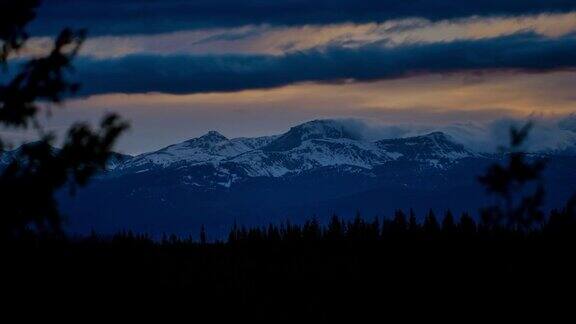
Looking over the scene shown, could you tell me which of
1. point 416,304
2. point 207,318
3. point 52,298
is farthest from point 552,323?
point 52,298

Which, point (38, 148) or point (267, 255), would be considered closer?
point (38, 148)

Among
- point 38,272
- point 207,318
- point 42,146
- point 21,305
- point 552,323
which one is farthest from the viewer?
point 207,318

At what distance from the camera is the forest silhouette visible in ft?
83.5

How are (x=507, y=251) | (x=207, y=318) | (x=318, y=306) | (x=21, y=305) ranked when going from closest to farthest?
(x=21, y=305) → (x=207, y=318) → (x=318, y=306) → (x=507, y=251)

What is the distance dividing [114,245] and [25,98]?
316 feet

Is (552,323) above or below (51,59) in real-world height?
below

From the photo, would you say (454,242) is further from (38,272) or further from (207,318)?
(38,272)

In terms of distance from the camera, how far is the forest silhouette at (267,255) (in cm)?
2544

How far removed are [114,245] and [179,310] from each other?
37650 mm

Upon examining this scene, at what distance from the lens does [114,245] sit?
395 ft

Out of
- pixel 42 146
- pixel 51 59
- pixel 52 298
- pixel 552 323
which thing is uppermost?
pixel 51 59

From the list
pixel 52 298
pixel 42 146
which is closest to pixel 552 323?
pixel 52 298

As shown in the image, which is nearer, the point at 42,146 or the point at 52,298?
the point at 42,146

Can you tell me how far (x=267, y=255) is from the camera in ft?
475
